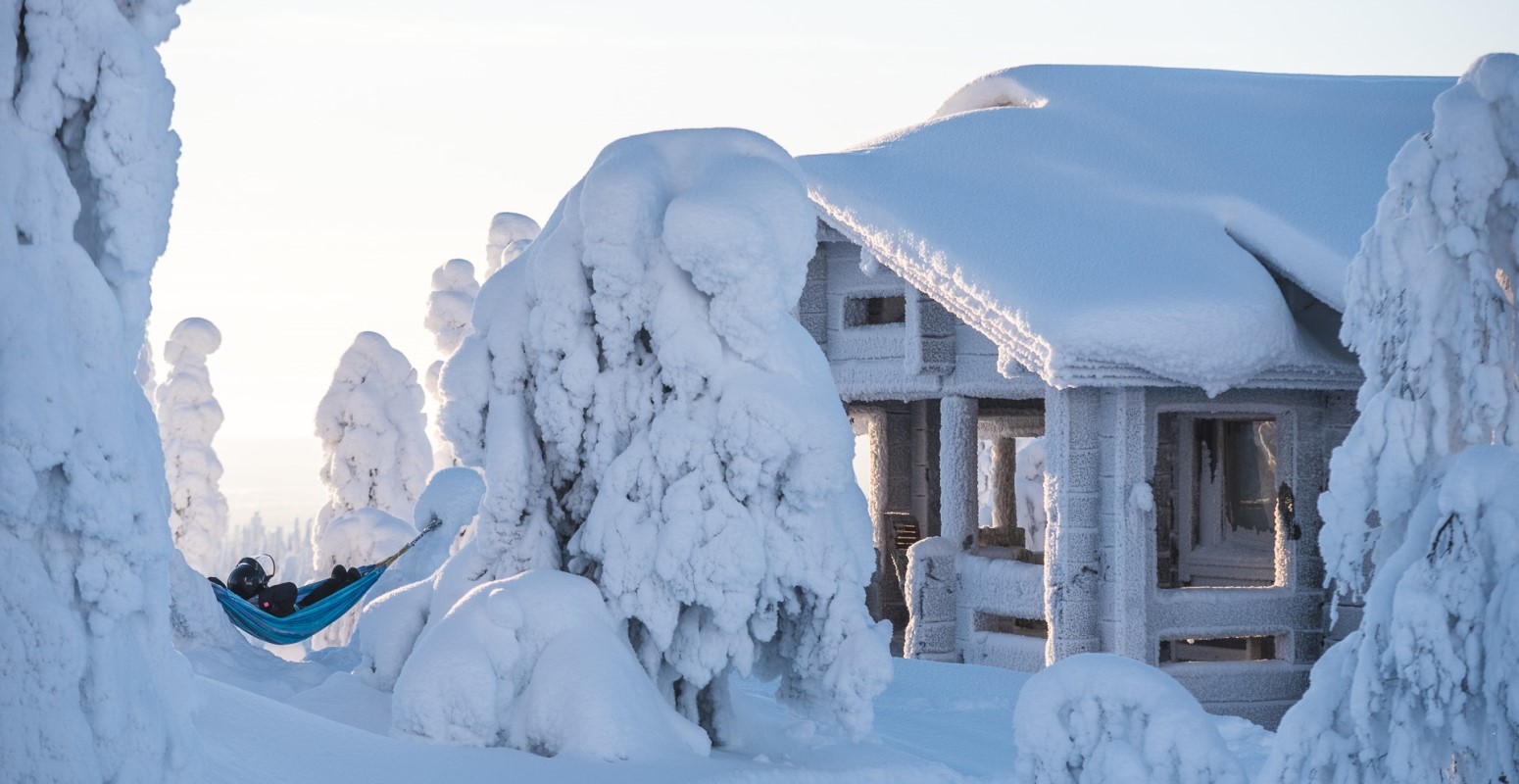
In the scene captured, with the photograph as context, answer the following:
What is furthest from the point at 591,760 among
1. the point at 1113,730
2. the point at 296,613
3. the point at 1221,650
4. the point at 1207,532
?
the point at 1207,532

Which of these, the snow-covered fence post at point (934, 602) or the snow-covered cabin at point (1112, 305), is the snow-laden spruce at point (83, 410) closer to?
the snow-covered cabin at point (1112, 305)

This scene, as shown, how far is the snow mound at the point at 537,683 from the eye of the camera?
10641 mm

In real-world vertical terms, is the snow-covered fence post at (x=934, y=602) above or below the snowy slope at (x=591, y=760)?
above

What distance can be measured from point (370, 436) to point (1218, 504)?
43.0ft

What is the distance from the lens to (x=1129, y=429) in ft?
52.6

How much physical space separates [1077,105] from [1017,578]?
5.46 metres

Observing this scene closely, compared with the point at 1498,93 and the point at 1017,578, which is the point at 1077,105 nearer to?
the point at 1017,578

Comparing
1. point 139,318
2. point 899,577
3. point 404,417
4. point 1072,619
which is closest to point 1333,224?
point 1072,619

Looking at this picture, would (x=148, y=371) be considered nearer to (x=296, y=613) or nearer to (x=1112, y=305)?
(x=296, y=613)

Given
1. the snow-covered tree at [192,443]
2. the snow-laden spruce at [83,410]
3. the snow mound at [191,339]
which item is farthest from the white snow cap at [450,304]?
the snow-laden spruce at [83,410]

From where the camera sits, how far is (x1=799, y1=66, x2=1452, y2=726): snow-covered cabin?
15570mm

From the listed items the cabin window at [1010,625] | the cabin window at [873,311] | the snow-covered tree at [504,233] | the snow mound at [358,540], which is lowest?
the cabin window at [1010,625]

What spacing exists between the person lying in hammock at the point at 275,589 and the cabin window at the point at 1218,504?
12.4 meters

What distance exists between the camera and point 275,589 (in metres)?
15.2
